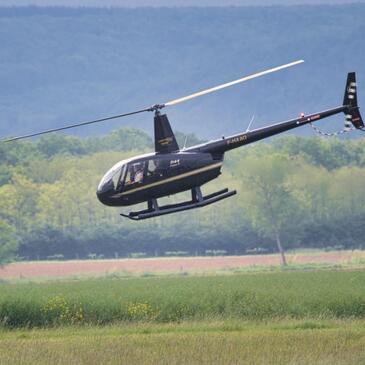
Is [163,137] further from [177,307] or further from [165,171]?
[177,307]

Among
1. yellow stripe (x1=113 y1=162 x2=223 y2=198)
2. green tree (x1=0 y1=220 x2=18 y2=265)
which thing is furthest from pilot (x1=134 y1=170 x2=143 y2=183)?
green tree (x1=0 y1=220 x2=18 y2=265)

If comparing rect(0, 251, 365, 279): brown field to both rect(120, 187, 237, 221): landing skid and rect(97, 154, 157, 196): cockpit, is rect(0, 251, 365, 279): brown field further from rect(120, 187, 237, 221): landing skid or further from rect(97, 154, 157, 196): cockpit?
rect(97, 154, 157, 196): cockpit

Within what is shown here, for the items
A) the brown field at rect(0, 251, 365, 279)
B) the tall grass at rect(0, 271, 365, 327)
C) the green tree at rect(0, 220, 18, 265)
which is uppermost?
the tall grass at rect(0, 271, 365, 327)

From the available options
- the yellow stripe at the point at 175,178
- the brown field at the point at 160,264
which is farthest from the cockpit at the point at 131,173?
the brown field at the point at 160,264

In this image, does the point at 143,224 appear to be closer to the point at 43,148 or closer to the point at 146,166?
the point at 43,148

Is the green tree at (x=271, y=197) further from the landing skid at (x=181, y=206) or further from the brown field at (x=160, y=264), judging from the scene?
the landing skid at (x=181, y=206)

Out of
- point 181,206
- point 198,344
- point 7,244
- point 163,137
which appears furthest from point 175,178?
point 7,244

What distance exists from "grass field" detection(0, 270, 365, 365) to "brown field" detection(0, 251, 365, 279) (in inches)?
1498

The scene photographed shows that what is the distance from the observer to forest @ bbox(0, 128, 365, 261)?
341 feet

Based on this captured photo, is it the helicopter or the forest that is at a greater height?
the helicopter

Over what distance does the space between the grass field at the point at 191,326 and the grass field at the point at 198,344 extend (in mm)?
23

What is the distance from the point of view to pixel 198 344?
33.2 m

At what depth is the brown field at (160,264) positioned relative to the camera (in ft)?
308

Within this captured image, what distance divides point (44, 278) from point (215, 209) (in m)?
25.7
